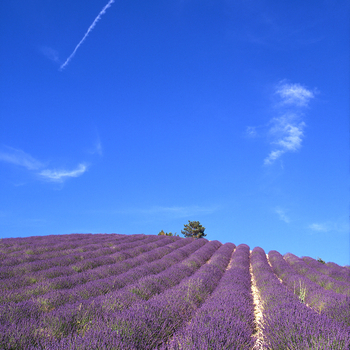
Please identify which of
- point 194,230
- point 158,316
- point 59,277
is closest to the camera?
point 158,316

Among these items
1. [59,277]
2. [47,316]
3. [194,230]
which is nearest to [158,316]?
[47,316]

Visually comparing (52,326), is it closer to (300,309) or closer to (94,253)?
(300,309)

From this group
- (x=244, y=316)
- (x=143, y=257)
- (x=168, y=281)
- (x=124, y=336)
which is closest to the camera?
(x=124, y=336)

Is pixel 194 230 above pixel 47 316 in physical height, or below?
above

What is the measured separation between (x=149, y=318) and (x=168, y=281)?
112 inches

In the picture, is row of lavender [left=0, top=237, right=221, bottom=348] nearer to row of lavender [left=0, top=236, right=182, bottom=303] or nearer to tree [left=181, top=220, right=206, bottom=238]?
row of lavender [left=0, top=236, right=182, bottom=303]

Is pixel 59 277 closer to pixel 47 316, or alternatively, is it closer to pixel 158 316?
pixel 47 316

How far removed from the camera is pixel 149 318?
279cm

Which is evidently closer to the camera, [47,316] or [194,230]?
[47,316]

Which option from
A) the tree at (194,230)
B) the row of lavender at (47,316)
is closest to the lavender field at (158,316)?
the row of lavender at (47,316)

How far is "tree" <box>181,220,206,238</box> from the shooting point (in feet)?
82.0

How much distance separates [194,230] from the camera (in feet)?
82.4

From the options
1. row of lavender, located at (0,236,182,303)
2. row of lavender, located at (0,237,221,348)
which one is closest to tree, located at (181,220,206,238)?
row of lavender, located at (0,236,182,303)

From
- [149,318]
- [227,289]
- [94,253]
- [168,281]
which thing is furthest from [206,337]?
[94,253]
